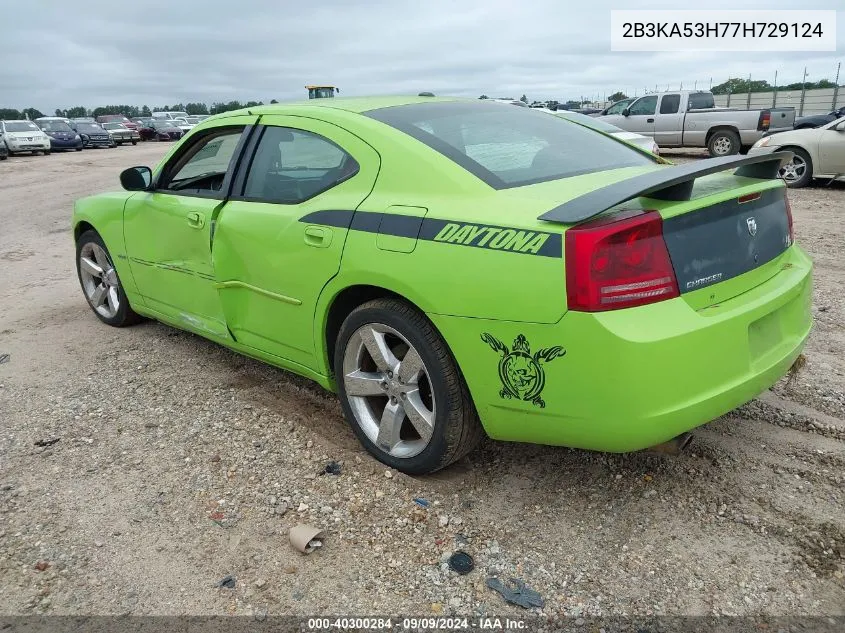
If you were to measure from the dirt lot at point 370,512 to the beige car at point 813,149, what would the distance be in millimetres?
8262

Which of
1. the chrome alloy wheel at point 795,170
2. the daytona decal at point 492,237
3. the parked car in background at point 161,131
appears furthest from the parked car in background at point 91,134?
the daytona decal at point 492,237

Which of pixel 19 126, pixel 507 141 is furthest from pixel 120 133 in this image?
pixel 507 141

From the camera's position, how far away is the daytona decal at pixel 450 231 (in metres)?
2.32

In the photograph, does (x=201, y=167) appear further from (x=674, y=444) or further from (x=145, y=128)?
(x=145, y=128)

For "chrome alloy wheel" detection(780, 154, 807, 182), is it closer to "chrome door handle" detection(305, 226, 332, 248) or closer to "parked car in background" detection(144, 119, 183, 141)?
"chrome door handle" detection(305, 226, 332, 248)

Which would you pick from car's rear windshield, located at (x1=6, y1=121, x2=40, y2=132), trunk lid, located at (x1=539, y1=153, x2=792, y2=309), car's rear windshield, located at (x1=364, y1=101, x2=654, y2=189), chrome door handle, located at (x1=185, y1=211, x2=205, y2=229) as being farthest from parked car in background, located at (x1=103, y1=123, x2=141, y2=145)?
trunk lid, located at (x1=539, y1=153, x2=792, y2=309)

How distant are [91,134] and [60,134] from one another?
99.9 inches

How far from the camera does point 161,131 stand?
144ft

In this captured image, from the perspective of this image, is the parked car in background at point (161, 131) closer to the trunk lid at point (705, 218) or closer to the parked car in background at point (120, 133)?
the parked car in background at point (120, 133)

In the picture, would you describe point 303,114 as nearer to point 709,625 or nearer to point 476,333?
point 476,333

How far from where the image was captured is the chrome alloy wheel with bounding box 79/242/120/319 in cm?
507

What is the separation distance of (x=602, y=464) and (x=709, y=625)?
96 cm

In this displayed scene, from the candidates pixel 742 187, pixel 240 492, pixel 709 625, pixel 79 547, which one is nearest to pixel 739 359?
pixel 742 187

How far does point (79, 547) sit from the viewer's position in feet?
8.70
